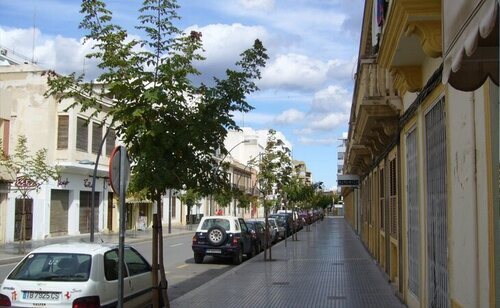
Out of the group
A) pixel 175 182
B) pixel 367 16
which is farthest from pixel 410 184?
pixel 367 16

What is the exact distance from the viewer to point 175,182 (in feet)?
29.0

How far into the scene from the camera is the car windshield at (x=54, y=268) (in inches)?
310

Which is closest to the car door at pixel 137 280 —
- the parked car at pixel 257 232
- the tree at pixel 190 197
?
the tree at pixel 190 197

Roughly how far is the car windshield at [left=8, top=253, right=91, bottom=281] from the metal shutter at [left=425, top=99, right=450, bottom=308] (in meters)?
4.55

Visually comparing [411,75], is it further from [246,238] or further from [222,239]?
[246,238]

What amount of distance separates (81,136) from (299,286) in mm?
26872

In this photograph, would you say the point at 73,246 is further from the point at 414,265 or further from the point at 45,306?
the point at 414,265

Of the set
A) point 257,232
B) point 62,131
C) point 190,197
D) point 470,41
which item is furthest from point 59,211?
point 470,41

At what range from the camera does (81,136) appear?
3762 cm

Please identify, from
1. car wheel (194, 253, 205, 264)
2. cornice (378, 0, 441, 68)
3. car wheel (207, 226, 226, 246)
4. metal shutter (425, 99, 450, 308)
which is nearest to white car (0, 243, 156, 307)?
metal shutter (425, 99, 450, 308)

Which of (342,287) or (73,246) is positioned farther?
(342,287)

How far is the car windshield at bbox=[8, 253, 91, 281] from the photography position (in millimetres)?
7883

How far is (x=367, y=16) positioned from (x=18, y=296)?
12.0 m

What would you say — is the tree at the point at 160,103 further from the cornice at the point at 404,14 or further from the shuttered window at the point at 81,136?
the shuttered window at the point at 81,136
